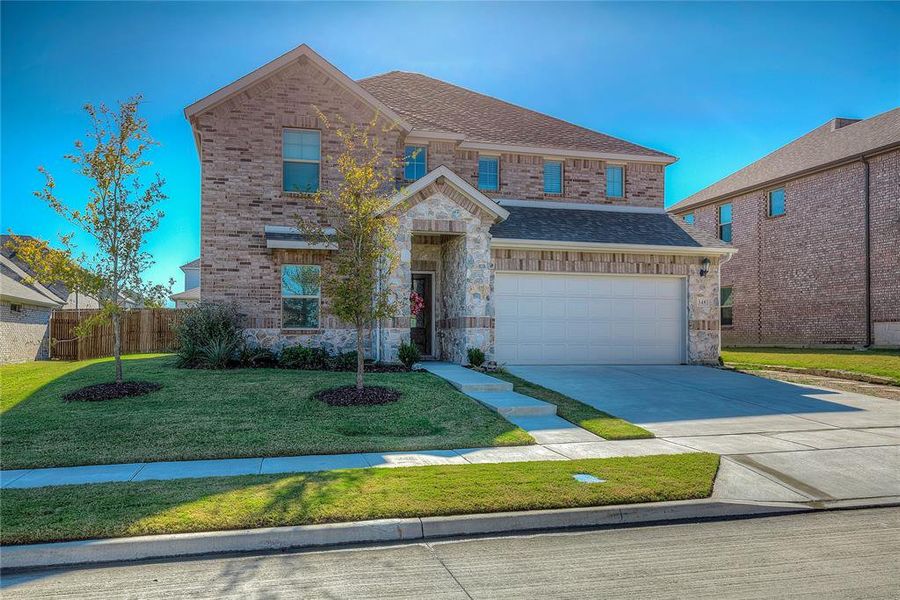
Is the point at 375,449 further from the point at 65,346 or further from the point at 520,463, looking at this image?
the point at 65,346

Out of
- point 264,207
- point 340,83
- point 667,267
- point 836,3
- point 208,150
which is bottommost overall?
point 667,267

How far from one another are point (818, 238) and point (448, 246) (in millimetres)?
15554

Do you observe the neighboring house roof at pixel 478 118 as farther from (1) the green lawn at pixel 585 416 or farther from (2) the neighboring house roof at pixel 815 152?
(1) the green lawn at pixel 585 416

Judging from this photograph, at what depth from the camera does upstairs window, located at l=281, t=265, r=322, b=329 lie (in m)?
16.4

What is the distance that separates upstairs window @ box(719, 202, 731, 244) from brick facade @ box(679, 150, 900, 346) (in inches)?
18.3

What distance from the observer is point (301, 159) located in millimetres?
16609

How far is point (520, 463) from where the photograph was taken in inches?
301

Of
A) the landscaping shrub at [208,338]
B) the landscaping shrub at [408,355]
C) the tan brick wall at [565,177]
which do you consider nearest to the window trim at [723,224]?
the tan brick wall at [565,177]

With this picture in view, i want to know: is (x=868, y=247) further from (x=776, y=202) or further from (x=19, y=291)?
(x=19, y=291)

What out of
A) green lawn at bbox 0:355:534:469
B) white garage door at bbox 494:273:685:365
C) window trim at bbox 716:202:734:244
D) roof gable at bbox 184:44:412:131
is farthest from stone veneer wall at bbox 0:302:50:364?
window trim at bbox 716:202:734:244

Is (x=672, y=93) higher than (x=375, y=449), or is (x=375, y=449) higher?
(x=672, y=93)

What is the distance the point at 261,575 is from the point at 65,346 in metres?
24.2

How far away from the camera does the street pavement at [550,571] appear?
4387mm

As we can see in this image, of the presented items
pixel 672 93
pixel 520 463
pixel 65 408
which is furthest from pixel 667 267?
pixel 65 408
